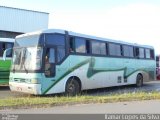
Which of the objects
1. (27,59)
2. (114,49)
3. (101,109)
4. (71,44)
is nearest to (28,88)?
(27,59)

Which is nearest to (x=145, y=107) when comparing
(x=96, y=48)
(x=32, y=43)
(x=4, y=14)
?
(x=32, y=43)

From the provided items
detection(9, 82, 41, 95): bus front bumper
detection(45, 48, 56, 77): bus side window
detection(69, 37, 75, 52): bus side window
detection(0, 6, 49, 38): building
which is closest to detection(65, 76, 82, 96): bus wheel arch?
detection(45, 48, 56, 77): bus side window

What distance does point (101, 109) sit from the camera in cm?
1269

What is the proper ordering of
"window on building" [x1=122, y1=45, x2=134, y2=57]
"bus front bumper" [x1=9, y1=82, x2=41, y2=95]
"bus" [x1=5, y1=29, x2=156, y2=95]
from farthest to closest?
"window on building" [x1=122, y1=45, x2=134, y2=57] → "bus" [x1=5, y1=29, x2=156, y2=95] → "bus front bumper" [x1=9, y1=82, x2=41, y2=95]

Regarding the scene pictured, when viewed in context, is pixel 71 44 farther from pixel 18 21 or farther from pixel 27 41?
pixel 18 21

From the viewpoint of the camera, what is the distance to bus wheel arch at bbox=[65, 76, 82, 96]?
17.5 meters

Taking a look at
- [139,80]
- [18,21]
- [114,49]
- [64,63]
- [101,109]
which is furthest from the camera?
[18,21]

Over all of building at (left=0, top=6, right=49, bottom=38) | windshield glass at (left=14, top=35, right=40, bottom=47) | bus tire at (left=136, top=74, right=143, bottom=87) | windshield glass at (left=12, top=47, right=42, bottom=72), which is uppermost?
building at (left=0, top=6, right=49, bottom=38)

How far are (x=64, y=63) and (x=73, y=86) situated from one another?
1.29 meters

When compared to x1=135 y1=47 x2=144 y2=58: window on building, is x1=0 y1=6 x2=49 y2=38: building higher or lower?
higher

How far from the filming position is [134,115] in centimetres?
1136

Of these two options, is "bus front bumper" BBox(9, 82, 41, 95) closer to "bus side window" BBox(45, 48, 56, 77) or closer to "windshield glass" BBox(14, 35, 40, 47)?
"bus side window" BBox(45, 48, 56, 77)

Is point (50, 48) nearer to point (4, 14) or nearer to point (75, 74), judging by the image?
point (75, 74)

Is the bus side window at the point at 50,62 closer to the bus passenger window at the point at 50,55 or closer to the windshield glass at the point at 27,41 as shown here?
the bus passenger window at the point at 50,55
